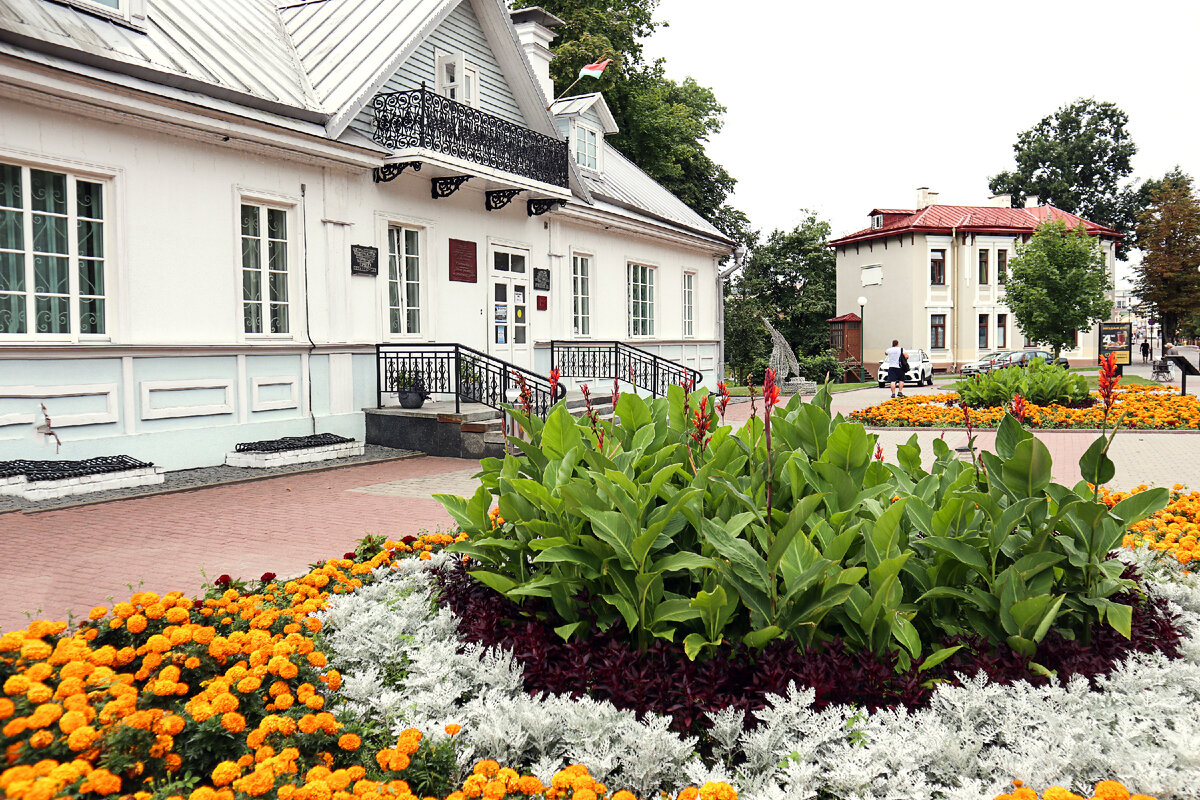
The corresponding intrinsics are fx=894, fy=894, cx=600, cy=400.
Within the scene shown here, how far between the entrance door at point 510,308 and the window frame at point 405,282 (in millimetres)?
1656

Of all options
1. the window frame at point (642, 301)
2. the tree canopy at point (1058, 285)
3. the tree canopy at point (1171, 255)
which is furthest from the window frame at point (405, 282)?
the tree canopy at point (1171, 255)

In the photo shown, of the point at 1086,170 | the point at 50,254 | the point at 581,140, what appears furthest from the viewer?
the point at 1086,170

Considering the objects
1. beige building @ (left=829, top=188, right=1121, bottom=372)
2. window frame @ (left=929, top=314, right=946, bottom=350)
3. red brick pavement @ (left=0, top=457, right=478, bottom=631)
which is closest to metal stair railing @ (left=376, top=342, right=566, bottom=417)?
red brick pavement @ (left=0, top=457, right=478, bottom=631)

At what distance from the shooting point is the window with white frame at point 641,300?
20094 millimetres

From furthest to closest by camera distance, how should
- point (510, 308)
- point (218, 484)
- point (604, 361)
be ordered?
1. point (604, 361)
2. point (510, 308)
3. point (218, 484)

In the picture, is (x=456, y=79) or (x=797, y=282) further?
(x=797, y=282)

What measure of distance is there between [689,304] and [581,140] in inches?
206

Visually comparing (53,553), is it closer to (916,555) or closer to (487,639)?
(487,639)

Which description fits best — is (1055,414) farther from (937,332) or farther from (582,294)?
(937,332)

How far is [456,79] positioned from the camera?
14.8m

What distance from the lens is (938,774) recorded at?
2.59 meters

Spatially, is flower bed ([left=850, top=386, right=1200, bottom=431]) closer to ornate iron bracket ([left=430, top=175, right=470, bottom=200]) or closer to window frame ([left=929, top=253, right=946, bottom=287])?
ornate iron bracket ([left=430, top=175, right=470, bottom=200])

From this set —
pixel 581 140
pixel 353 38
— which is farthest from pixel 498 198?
pixel 581 140

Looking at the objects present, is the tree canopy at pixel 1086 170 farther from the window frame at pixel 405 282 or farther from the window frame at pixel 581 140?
the window frame at pixel 405 282
